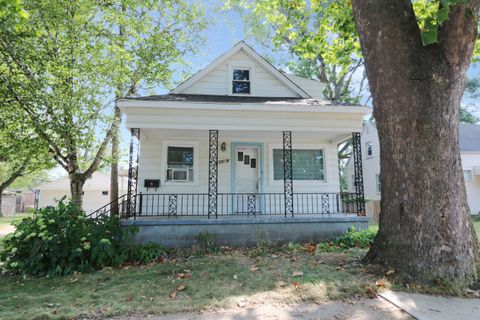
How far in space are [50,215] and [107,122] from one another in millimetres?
6184

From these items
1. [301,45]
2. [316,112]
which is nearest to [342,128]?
→ [316,112]

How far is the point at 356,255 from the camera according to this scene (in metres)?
5.95

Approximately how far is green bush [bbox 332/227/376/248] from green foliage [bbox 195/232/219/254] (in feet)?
10.00

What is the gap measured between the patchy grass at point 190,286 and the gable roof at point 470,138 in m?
17.6

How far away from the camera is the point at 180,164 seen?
942cm

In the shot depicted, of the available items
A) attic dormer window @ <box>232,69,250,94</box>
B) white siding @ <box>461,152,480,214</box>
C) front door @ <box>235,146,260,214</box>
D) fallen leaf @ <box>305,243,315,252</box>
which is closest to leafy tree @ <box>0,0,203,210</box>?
attic dormer window @ <box>232,69,250,94</box>

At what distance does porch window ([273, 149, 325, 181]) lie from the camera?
9.80 meters

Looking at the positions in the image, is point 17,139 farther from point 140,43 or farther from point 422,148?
point 422,148

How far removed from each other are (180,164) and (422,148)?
6955mm

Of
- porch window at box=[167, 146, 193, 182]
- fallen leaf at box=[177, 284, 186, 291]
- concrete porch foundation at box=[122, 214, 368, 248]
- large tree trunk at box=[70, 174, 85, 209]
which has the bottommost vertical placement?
fallen leaf at box=[177, 284, 186, 291]

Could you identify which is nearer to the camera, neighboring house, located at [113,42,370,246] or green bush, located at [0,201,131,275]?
green bush, located at [0,201,131,275]

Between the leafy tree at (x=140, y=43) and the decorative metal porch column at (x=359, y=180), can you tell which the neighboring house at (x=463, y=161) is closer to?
the decorative metal porch column at (x=359, y=180)

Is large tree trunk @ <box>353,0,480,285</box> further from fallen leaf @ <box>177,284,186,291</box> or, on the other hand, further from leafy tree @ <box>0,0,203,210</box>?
leafy tree @ <box>0,0,203,210</box>

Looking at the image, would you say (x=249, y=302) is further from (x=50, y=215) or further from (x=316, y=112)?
(x=316, y=112)
